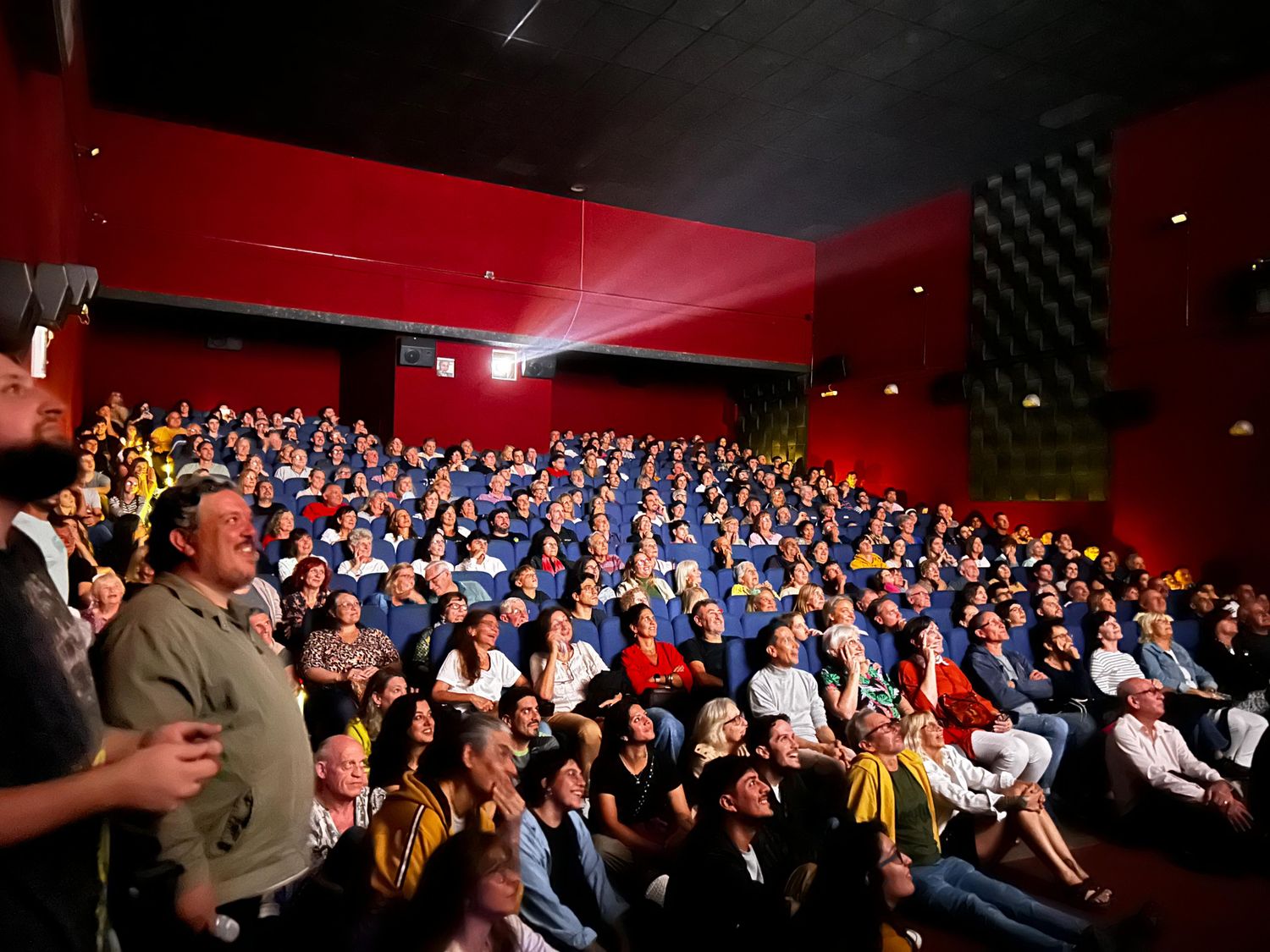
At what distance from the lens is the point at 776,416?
1024cm

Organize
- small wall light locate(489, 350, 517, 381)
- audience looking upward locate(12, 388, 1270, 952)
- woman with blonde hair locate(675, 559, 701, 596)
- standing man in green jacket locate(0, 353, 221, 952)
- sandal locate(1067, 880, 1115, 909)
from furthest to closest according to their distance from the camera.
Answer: small wall light locate(489, 350, 517, 381), woman with blonde hair locate(675, 559, 701, 596), sandal locate(1067, 880, 1115, 909), audience looking upward locate(12, 388, 1270, 952), standing man in green jacket locate(0, 353, 221, 952)

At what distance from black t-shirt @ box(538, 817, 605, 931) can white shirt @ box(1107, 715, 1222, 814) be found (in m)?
2.20

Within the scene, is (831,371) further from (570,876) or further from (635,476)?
(570,876)

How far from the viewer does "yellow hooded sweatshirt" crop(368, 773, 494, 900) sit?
1540mm

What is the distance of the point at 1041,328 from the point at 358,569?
586 cm

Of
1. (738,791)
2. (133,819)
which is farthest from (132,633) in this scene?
(738,791)

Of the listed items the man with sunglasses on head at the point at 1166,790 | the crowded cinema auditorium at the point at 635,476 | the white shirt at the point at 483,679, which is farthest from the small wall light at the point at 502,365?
the man with sunglasses on head at the point at 1166,790

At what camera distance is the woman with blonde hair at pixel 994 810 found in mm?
2602

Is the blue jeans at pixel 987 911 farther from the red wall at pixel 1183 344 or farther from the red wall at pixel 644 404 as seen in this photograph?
the red wall at pixel 644 404

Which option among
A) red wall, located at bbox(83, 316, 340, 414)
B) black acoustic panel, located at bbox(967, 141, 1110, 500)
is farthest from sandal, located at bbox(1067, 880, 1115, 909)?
red wall, located at bbox(83, 316, 340, 414)

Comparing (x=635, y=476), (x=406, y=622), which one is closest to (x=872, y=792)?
(x=406, y=622)

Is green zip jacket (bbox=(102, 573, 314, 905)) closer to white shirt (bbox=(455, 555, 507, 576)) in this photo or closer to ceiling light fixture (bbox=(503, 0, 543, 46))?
white shirt (bbox=(455, 555, 507, 576))

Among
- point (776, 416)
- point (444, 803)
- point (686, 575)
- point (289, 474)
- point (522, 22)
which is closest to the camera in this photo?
point (444, 803)

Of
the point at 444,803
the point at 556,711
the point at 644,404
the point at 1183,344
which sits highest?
the point at 1183,344
